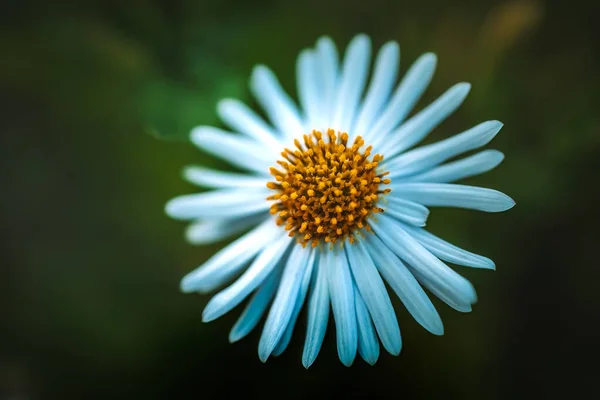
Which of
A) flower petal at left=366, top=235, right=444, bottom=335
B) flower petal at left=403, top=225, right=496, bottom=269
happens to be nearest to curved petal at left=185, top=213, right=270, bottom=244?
flower petal at left=366, top=235, right=444, bottom=335

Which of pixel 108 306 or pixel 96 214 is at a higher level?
pixel 96 214

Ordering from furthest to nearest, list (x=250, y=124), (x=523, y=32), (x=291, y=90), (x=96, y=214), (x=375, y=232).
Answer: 1. (x=96, y=214)
2. (x=291, y=90)
3. (x=523, y=32)
4. (x=250, y=124)
5. (x=375, y=232)

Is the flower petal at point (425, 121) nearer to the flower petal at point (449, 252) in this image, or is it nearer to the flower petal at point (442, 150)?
the flower petal at point (442, 150)

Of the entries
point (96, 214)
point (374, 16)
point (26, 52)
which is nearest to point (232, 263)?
point (96, 214)

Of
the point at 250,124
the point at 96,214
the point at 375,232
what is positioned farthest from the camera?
the point at 96,214

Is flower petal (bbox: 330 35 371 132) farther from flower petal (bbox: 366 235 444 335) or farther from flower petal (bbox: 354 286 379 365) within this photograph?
flower petal (bbox: 354 286 379 365)

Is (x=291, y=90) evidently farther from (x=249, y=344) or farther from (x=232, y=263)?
(x=249, y=344)
